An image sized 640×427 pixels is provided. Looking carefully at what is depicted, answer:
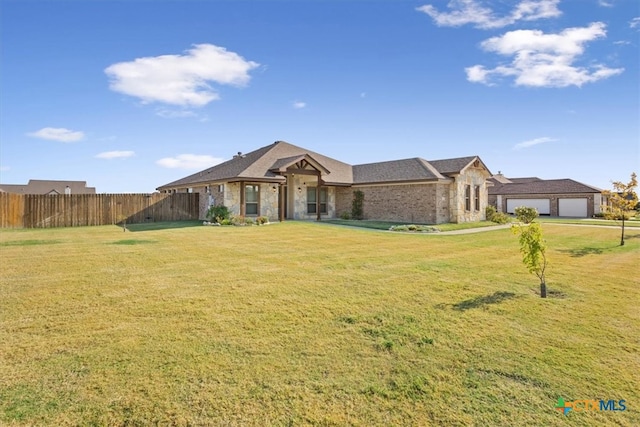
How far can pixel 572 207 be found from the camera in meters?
35.1

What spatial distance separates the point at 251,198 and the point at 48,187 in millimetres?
44709

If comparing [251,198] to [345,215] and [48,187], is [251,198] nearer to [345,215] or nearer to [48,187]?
[345,215]

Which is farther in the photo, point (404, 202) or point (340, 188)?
point (340, 188)

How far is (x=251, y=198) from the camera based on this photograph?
22.3m

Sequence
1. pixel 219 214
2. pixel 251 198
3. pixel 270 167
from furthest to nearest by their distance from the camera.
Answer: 1. pixel 270 167
2. pixel 251 198
3. pixel 219 214

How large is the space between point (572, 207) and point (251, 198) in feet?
112

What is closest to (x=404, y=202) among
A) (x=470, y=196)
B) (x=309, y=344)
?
(x=470, y=196)

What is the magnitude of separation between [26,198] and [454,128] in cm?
2801

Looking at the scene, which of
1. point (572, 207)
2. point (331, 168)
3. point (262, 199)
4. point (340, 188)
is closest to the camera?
point (262, 199)

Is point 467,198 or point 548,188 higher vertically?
point 548,188

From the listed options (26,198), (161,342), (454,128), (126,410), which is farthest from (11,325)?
(454,128)

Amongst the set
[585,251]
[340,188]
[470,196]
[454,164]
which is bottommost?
[585,251]

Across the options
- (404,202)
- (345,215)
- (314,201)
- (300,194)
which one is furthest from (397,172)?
(300,194)

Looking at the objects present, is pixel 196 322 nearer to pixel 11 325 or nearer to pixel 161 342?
pixel 161 342
